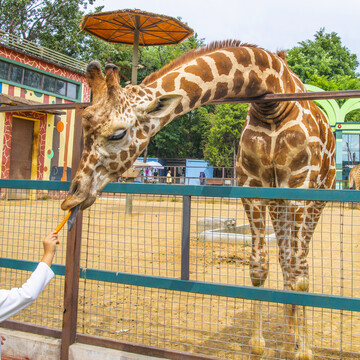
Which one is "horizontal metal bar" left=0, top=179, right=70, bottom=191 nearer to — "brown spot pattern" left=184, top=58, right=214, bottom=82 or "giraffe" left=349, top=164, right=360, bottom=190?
"brown spot pattern" left=184, top=58, right=214, bottom=82

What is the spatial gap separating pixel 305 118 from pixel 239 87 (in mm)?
709

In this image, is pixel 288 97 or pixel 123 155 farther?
pixel 288 97

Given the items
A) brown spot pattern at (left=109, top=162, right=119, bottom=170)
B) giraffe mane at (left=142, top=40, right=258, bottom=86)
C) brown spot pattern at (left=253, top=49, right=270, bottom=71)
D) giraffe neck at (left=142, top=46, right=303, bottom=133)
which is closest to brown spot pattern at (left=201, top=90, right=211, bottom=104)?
giraffe neck at (left=142, top=46, right=303, bottom=133)

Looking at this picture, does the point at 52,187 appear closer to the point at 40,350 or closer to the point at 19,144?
the point at 40,350

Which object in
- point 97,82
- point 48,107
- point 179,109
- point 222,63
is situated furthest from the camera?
point 48,107

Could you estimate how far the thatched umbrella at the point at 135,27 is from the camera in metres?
10.6

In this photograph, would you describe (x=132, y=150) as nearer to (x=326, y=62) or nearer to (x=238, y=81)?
(x=238, y=81)

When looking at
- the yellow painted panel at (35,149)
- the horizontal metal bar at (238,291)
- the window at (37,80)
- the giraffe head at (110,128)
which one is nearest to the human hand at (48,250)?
the giraffe head at (110,128)

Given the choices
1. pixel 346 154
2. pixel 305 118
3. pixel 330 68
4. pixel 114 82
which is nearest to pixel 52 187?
pixel 114 82

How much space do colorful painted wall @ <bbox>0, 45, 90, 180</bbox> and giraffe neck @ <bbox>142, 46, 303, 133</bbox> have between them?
44.7ft

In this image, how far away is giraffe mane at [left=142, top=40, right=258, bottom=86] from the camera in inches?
110

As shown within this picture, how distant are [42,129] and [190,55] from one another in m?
16.1

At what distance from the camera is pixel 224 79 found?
9.50 feet

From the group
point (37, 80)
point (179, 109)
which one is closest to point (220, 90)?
point (179, 109)
